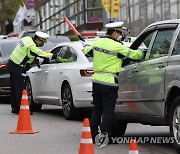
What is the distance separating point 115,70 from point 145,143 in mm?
1290

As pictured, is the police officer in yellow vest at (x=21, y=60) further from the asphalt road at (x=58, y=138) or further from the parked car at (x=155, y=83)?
the parked car at (x=155, y=83)

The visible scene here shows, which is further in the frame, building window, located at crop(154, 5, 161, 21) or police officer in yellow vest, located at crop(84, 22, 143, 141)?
building window, located at crop(154, 5, 161, 21)

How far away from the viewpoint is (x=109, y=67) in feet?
33.8

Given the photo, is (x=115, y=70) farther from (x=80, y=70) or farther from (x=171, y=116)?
(x=80, y=70)

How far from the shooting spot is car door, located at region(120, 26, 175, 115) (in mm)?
9641

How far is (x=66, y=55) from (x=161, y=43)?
4.75 metres

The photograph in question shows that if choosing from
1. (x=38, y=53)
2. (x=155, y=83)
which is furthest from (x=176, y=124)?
(x=38, y=53)

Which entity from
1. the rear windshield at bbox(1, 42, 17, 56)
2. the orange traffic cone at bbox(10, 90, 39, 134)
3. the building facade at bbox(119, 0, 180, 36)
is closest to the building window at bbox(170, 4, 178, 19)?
the building facade at bbox(119, 0, 180, 36)

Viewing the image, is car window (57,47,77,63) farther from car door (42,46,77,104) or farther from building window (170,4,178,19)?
building window (170,4,178,19)

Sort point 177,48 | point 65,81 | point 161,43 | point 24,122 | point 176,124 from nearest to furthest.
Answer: point 176,124 < point 177,48 < point 161,43 < point 24,122 < point 65,81

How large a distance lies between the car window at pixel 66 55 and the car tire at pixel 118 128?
3.08 metres

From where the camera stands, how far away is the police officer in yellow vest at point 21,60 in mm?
14898

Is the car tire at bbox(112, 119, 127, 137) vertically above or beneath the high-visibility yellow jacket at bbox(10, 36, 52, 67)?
beneath

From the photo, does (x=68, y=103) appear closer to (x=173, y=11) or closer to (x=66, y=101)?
(x=66, y=101)
